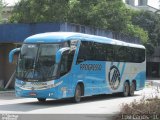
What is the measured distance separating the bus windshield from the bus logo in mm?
6277

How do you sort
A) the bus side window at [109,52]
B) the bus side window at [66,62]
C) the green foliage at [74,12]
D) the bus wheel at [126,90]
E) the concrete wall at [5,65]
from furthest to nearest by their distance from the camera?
the green foliage at [74,12] → the concrete wall at [5,65] → the bus wheel at [126,90] → the bus side window at [109,52] → the bus side window at [66,62]

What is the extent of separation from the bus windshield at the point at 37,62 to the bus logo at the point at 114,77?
628cm

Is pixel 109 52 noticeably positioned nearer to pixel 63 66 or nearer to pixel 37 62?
pixel 63 66

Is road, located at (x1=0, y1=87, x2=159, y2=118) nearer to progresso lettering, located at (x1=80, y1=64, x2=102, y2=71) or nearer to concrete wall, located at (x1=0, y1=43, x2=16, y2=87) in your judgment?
progresso lettering, located at (x1=80, y1=64, x2=102, y2=71)

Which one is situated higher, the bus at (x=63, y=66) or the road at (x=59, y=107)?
the bus at (x=63, y=66)

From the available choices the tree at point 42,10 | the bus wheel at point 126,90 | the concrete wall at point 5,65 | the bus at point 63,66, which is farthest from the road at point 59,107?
the tree at point 42,10

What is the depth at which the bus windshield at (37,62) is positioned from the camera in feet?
66.8

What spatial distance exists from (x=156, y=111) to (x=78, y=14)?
40.0 meters

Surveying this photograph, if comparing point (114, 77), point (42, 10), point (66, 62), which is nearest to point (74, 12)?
point (42, 10)

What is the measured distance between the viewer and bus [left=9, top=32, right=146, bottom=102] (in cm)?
2034

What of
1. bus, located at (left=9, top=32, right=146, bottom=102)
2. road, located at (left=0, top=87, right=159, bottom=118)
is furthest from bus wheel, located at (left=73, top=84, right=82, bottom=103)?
road, located at (left=0, top=87, right=159, bottom=118)

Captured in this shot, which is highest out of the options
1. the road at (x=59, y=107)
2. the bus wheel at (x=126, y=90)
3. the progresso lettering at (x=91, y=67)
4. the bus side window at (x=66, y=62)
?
the bus side window at (x=66, y=62)

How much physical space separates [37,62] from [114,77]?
291 inches

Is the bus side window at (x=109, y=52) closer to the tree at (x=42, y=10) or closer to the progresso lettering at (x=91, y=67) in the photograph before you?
the progresso lettering at (x=91, y=67)
